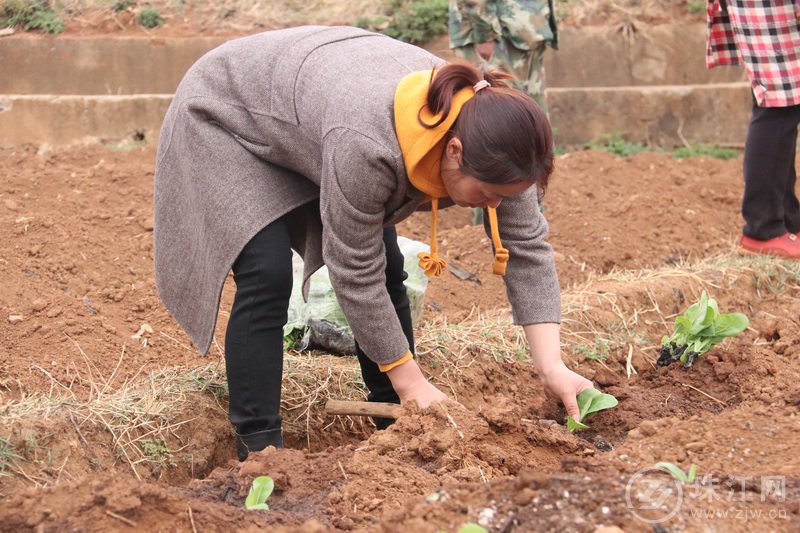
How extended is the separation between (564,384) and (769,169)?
88.7 inches

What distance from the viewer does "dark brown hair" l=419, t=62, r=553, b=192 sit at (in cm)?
216

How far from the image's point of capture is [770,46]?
14.3 ft

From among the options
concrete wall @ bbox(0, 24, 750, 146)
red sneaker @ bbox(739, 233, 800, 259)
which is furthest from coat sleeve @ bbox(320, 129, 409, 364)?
concrete wall @ bbox(0, 24, 750, 146)

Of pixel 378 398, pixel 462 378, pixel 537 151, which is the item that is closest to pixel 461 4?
pixel 462 378

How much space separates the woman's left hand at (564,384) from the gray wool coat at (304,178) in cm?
14

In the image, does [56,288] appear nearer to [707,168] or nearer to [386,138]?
[386,138]

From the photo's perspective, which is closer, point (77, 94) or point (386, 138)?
point (386, 138)

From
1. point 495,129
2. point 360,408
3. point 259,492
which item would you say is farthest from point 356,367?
point 495,129

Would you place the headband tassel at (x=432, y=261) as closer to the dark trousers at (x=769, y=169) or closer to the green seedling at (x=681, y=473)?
the green seedling at (x=681, y=473)

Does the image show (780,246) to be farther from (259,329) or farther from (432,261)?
(259,329)

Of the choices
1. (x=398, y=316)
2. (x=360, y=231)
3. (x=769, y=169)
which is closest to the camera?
(x=360, y=231)

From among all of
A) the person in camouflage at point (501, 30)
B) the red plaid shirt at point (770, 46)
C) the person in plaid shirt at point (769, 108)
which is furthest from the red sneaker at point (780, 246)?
the person in camouflage at point (501, 30)

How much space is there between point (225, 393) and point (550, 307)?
3.70ft

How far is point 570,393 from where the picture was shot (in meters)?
2.75
